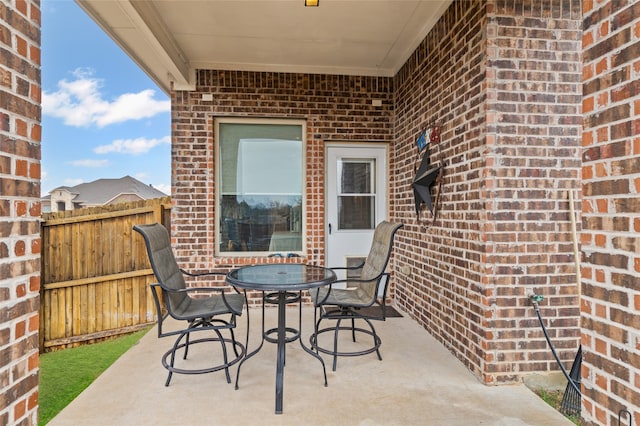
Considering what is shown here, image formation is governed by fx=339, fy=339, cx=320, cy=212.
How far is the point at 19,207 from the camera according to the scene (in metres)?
1.22

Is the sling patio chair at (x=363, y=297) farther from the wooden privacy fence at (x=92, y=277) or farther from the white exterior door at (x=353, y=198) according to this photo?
the wooden privacy fence at (x=92, y=277)

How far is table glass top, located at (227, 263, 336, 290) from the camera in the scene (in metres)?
2.20

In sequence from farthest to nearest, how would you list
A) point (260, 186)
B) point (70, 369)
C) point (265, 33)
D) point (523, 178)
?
point (260, 186), point (265, 33), point (70, 369), point (523, 178)

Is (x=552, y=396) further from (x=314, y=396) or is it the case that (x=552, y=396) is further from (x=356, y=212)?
(x=356, y=212)

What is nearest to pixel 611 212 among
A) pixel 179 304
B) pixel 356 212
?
pixel 179 304

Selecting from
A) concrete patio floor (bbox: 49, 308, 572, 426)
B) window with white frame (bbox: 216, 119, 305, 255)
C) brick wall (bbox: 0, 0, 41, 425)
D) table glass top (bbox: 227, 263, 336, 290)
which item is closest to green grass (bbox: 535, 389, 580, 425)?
concrete patio floor (bbox: 49, 308, 572, 426)

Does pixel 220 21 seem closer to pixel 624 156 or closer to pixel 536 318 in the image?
pixel 624 156

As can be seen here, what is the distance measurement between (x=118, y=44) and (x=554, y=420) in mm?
4823

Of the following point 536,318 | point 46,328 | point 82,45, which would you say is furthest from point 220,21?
point 82,45

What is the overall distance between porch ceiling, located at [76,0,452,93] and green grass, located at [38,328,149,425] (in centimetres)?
310

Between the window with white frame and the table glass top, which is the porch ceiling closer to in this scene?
the window with white frame

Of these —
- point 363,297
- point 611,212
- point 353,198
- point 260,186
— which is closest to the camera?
point 611,212

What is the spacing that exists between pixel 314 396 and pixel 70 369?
99.5 inches

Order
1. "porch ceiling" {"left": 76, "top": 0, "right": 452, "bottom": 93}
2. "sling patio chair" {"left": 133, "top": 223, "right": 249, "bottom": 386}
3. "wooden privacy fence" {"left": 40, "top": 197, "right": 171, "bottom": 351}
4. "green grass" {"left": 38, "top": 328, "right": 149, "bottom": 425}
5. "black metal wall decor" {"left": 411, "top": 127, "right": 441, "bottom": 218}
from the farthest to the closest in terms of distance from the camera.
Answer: "wooden privacy fence" {"left": 40, "top": 197, "right": 171, "bottom": 351}, "black metal wall decor" {"left": 411, "top": 127, "right": 441, "bottom": 218}, "porch ceiling" {"left": 76, "top": 0, "right": 452, "bottom": 93}, "green grass" {"left": 38, "top": 328, "right": 149, "bottom": 425}, "sling patio chair" {"left": 133, "top": 223, "right": 249, "bottom": 386}
